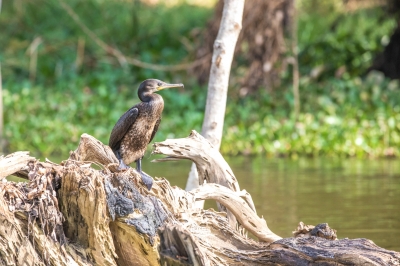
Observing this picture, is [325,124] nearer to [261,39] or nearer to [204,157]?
[261,39]

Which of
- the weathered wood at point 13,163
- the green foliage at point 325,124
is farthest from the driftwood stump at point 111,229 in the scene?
the green foliage at point 325,124

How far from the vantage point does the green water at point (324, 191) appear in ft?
27.6

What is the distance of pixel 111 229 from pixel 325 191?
5814mm

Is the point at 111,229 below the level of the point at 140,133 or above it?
below

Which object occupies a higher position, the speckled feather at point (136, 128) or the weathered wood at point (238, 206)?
the speckled feather at point (136, 128)

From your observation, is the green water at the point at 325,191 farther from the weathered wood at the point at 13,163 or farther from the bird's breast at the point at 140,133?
the weathered wood at the point at 13,163

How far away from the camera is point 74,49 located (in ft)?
60.7

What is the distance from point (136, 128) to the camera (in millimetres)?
5789

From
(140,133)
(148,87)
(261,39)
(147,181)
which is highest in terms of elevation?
(261,39)

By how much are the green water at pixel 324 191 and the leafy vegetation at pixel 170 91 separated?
586mm

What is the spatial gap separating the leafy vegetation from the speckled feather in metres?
6.84

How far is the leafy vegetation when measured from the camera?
42.7ft

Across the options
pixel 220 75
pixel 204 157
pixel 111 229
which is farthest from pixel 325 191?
pixel 111 229

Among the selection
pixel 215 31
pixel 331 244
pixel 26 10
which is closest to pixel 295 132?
pixel 215 31
